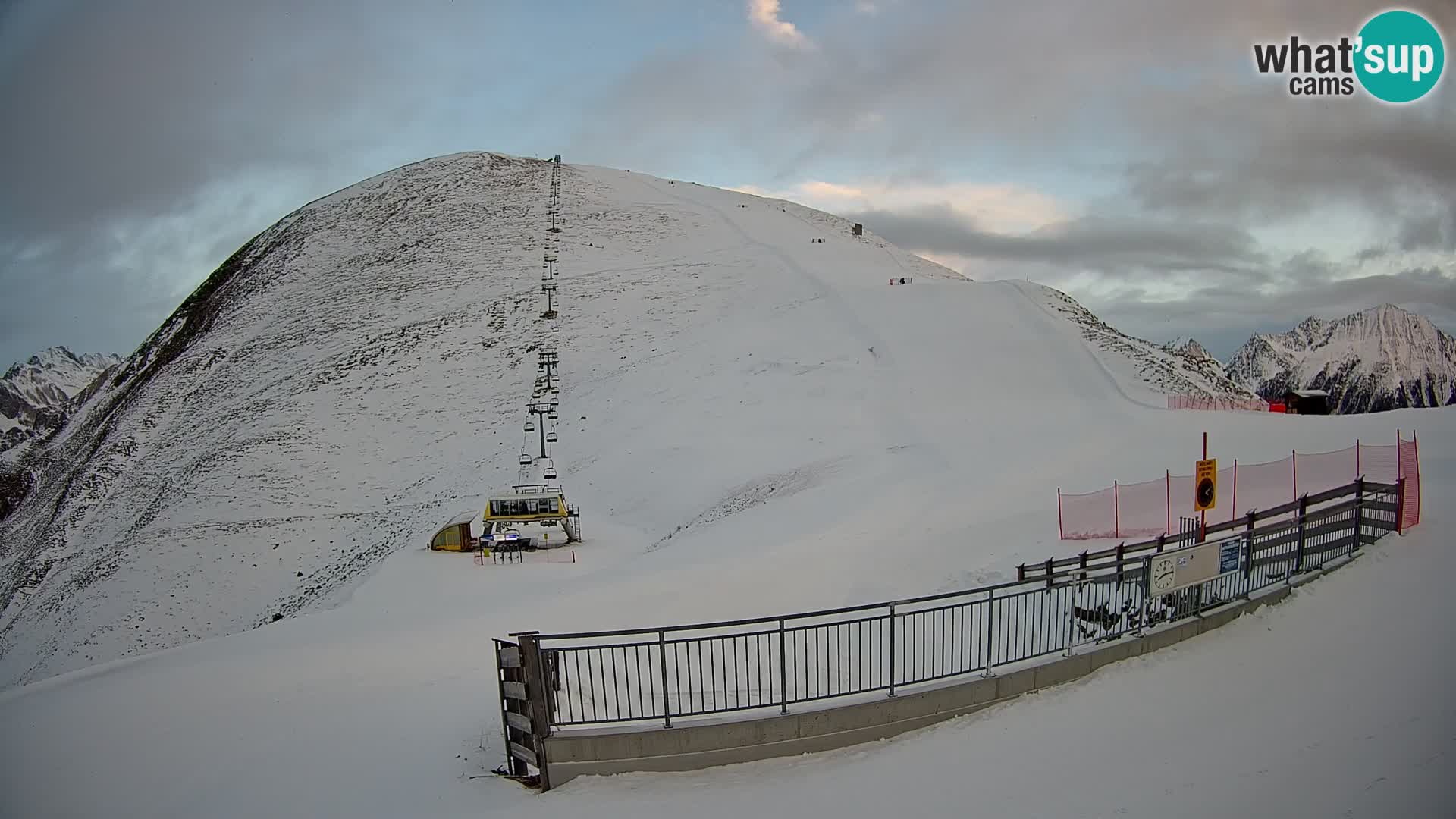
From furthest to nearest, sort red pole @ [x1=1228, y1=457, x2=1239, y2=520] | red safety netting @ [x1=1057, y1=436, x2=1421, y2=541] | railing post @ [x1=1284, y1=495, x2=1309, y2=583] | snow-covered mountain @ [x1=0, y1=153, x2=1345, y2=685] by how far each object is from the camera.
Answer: snow-covered mountain @ [x1=0, y1=153, x2=1345, y2=685]
red pole @ [x1=1228, y1=457, x2=1239, y2=520]
red safety netting @ [x1=1057, y1=436, x2=1421, y2=541]
railing post @ [x1=1284, y1=495, x2=1309, y2=583]

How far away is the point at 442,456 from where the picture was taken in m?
40.3

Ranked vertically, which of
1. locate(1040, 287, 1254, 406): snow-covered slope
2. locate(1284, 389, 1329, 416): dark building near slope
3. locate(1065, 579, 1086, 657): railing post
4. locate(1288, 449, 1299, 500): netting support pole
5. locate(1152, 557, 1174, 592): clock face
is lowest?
locate(1065, 579, 1086, 657): railing post

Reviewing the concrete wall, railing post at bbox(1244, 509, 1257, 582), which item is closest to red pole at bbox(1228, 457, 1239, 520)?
railing post at bbox(1244, 509, 1257, 582)

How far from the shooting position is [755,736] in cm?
831

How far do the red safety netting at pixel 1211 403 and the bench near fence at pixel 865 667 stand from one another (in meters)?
21.7

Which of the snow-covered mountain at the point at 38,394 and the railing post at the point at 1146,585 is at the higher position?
the snow-covered mountain at the point at 38,394

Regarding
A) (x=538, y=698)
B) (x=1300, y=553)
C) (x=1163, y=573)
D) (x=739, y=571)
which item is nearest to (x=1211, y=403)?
(x=739, y=571)

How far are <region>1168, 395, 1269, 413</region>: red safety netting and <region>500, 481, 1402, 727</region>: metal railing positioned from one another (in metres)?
20.9

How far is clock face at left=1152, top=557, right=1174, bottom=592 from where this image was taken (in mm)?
9516

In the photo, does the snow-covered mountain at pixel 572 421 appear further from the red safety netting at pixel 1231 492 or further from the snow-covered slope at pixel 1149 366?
the red safety netting at pixel 1231 492

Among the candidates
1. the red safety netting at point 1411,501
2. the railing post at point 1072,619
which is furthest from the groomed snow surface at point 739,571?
the railing post at point 1072,619

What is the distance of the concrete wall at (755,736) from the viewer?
823cm

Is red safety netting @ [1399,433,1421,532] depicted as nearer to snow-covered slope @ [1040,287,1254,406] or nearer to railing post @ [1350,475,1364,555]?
railing post @ [1350,475,1364,555]

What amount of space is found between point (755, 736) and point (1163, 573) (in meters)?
5.23
